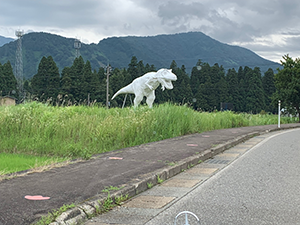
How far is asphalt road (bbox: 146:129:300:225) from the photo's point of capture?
4.22 m

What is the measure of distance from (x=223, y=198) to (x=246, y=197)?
0.35 m

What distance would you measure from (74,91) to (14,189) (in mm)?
54361

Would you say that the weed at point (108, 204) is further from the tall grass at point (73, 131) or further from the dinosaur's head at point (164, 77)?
the dinosaur's head at point (164, 77)

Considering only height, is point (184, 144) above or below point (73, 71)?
below

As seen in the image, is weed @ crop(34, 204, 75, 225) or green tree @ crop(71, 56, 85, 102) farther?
green tree @ crop(71, 56, 85, 102)

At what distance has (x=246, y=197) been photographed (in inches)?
204

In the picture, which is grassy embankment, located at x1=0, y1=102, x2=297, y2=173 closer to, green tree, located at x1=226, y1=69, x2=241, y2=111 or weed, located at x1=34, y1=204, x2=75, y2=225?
weed, located at x1=34, y1=204, x2=75, y2=225

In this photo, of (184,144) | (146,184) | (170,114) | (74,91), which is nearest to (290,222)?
(146,184)

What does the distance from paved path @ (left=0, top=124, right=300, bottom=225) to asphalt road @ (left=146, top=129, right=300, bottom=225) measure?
1.76ft

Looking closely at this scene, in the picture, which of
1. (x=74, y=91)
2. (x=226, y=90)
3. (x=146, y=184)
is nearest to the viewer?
(x=146, y=184)

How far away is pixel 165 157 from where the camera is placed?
7.86m

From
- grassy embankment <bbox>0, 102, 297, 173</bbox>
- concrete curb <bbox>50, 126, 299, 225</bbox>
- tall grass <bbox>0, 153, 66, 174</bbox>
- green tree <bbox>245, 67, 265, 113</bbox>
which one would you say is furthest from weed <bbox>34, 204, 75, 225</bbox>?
green tree <bbox>245, 67, 265, 113</bbox>

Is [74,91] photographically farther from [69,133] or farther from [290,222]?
[290,222]

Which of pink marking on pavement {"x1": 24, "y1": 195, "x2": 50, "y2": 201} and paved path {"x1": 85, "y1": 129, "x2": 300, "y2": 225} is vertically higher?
pink marking on pavement {"x1": 24, "y1": 195, "x2": 50, "y2": 201}
